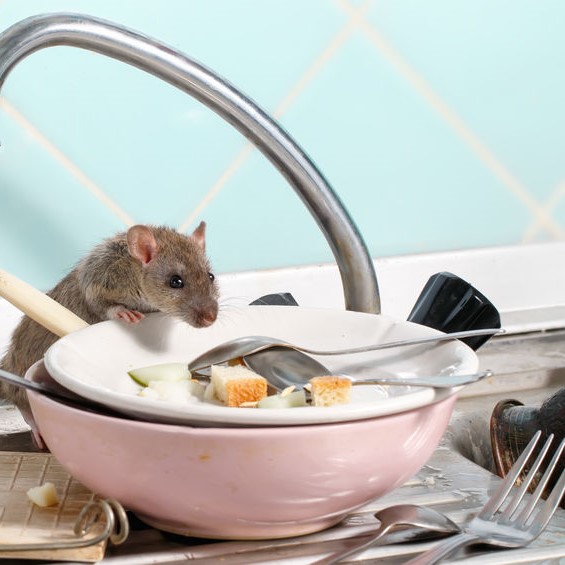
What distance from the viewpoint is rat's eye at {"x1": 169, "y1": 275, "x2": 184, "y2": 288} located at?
3.88ft

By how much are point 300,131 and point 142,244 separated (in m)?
0.49

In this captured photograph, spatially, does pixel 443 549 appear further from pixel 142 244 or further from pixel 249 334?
pixel 142 244

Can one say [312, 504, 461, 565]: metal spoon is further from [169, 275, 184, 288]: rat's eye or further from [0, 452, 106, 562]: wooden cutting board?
[169, 275, 184, 288]: rat's eye

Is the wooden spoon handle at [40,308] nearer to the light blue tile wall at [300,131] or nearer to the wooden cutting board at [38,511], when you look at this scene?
the wooden cutting board at [38,511]

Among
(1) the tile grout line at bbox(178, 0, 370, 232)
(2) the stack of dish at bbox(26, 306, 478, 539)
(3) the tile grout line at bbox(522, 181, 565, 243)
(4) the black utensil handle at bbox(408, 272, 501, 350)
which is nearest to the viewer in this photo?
(2) the stack of dish at bbox(26, 306, 478, 539)

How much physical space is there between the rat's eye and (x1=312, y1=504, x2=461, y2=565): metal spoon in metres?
0.42

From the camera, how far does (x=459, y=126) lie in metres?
1.70

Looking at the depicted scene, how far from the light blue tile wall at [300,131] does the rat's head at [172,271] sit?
29 cm

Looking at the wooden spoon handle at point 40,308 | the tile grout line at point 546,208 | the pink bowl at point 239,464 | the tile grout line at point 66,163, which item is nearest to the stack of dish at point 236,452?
the pink bowl at point 239,464

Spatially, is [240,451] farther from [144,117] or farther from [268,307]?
[144,117]

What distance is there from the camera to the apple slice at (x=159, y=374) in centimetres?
92

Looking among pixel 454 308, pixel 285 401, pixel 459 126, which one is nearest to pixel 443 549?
pixel 285 401

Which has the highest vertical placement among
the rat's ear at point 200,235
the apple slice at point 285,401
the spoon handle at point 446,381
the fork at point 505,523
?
the rat's ear at point 200,235

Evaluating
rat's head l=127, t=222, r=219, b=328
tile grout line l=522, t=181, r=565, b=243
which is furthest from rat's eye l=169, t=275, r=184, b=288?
tile grout line l=522, t=181, r=565, b=243
